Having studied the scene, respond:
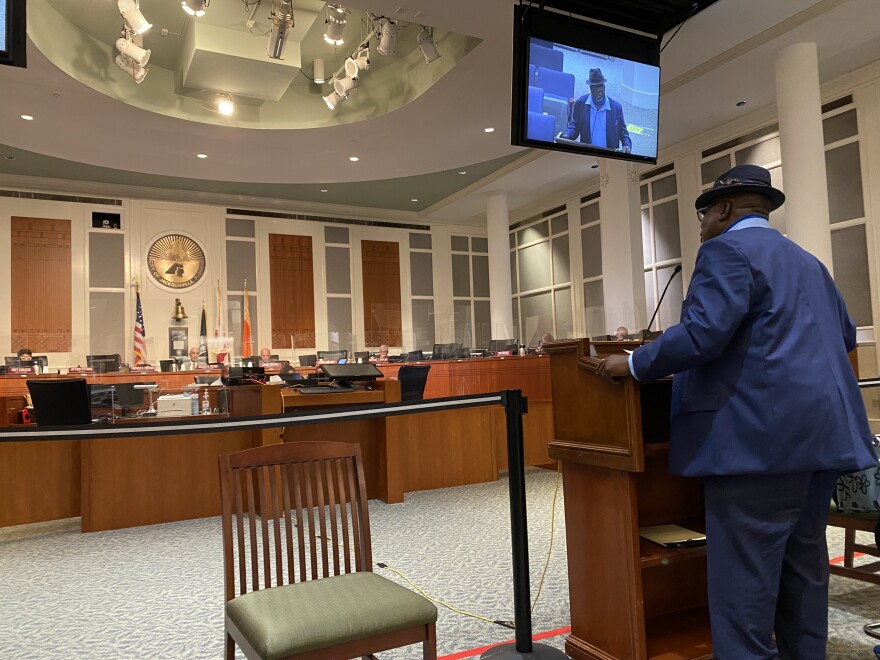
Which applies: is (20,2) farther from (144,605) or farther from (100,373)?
(100,373)

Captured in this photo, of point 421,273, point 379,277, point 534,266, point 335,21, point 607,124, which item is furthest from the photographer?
point 421,273

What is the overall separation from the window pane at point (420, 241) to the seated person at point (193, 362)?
237 inches

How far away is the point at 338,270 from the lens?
45.3ft

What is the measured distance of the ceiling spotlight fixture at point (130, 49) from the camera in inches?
265

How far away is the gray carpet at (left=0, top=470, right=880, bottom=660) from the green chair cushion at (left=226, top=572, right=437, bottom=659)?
770 millimetres

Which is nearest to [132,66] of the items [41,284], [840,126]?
[41,284]

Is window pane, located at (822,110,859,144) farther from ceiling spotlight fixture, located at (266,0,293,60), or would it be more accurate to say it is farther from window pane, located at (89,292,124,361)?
window pane, located at (89,292,124,361)

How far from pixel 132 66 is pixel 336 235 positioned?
6980mm

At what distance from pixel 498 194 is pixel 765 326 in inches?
426

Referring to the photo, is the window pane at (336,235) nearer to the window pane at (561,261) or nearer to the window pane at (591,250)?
the window pane at (561,261)

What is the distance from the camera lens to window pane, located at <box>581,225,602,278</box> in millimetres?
11766

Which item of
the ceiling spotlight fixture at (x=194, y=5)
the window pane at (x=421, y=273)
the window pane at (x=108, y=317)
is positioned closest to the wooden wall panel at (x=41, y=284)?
the window pane at (x=108, y=317)

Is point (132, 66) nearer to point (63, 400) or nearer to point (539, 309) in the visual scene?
point (63, 400)

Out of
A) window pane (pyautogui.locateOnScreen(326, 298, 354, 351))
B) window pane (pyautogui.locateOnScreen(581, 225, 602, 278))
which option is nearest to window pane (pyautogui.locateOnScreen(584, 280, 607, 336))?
window pane (pyautogui.locateOnScreen(581, 225, 602, 278))
